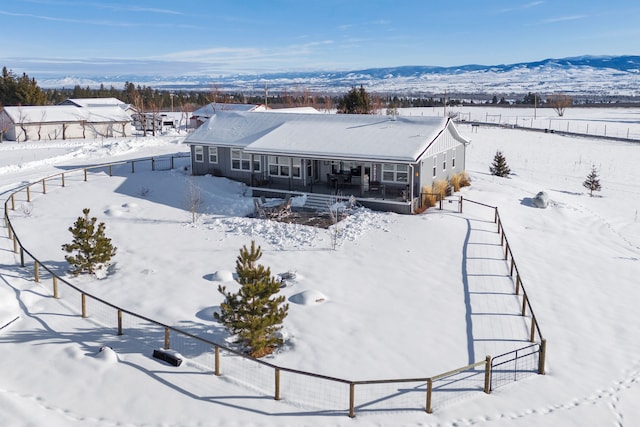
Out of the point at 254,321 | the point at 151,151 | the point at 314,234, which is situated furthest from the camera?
the point at 151,151

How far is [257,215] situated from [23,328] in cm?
1397

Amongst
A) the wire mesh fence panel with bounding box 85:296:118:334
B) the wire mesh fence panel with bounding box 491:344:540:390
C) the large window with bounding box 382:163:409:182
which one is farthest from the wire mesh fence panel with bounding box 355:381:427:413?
the large window with bounding box 382:163:409:182

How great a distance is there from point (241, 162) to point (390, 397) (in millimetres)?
23467

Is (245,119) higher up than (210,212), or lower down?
higher up

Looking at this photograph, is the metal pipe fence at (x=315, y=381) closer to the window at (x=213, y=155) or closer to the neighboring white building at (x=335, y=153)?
the neighboring white building at (x=335, y=153)

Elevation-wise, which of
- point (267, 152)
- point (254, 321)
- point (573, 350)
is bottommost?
point (573, 350)

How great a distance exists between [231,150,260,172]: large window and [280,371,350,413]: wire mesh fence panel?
2129 centimetres

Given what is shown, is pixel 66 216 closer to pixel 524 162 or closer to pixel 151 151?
pixel 151 151

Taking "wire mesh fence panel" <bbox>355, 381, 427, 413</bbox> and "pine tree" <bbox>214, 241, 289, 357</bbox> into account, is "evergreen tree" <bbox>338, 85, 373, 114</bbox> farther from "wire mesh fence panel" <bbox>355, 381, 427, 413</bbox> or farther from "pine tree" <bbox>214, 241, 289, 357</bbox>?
"wire mesh fence panel" <bbox>355, 381, 427, 413</bbox>

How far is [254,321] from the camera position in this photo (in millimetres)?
14656

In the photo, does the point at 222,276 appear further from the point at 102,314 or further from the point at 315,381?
the point at 315,381

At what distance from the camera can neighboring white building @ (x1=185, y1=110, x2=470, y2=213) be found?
29.8m

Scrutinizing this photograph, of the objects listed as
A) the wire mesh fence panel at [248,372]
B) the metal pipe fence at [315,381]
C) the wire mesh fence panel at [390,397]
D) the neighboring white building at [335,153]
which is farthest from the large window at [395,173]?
the wire mesh fence panel at [390,397]

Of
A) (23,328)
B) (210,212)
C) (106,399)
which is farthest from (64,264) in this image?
(106,399)
